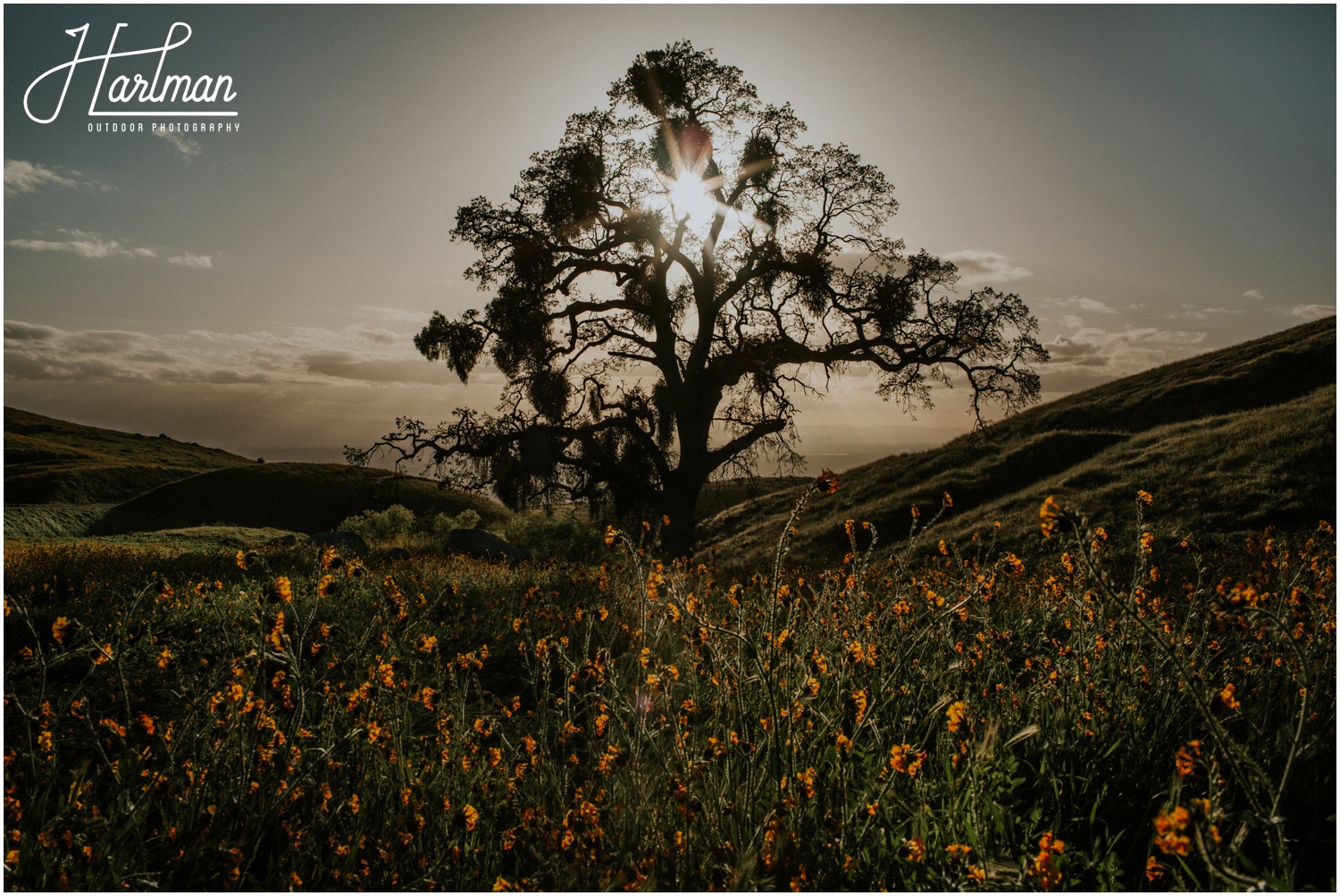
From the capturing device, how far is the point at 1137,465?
19.5 meters

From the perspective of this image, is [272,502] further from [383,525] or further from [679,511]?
[679,511]

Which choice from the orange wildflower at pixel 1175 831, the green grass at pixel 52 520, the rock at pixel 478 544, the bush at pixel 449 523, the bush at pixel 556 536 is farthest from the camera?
the green grass at pixel 52 520

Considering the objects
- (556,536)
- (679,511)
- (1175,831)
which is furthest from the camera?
(556,536)

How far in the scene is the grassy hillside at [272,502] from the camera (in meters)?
36.2

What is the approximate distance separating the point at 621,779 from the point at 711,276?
14205mm

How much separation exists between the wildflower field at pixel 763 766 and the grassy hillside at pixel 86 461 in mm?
46206

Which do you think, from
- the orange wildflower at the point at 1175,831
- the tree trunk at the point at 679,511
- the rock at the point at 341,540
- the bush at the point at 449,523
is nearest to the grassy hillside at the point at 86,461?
the bush at the point at 449,523

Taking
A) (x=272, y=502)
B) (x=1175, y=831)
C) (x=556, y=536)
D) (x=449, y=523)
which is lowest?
(x=272, y=502)

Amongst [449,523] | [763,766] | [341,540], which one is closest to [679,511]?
[341,540]

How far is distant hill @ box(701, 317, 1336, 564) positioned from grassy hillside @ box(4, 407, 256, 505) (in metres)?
42.5

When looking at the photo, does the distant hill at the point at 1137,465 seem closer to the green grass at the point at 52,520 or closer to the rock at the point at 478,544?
the rock at the point at 478,544

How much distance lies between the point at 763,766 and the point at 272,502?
149 feet

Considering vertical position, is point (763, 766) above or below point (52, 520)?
above

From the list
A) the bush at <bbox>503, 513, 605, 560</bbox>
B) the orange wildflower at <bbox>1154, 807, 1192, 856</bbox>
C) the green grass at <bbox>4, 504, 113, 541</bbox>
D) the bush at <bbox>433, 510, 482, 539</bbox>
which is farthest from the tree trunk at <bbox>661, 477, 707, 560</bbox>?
the green grass at <bbox>4, 504, 113, 541</bbox>
